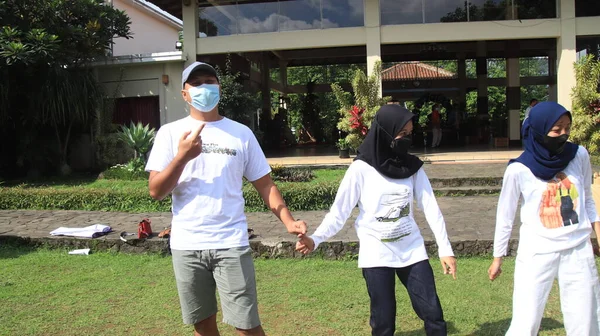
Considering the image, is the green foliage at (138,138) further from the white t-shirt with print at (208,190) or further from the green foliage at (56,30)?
the white t-shirt with print at (208,190)

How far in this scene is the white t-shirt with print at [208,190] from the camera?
2.63 meters

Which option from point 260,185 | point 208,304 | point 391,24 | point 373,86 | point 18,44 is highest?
point 391,24

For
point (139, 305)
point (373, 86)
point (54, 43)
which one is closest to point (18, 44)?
point (54, 43)

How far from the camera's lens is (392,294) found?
117 inches

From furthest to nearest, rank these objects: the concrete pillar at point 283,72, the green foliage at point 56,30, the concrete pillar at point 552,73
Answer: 1. the concrete pillar at point 283,72
2. the concrete pillar at point 552,73
3. the green foliage at point 56,30

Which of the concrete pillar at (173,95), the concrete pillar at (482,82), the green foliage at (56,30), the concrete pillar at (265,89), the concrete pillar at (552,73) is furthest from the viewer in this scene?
the concrete pillar at (482,82)

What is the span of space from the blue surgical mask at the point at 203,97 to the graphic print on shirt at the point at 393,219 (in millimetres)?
1121

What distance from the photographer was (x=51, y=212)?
9039mm

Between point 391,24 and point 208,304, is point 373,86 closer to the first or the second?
point 391,24

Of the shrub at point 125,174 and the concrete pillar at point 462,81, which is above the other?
the concrete pillar at point 462,81

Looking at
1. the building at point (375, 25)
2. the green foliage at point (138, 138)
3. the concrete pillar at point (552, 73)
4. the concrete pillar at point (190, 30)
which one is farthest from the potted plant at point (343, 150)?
the concrete pillar at point (552, 73)

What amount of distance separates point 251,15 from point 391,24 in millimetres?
3720

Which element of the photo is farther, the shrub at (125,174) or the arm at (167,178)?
the shrub at (125,174)

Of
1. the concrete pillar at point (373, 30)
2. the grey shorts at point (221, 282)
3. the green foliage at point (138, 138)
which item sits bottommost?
the grey shorts at point (221, 282)
